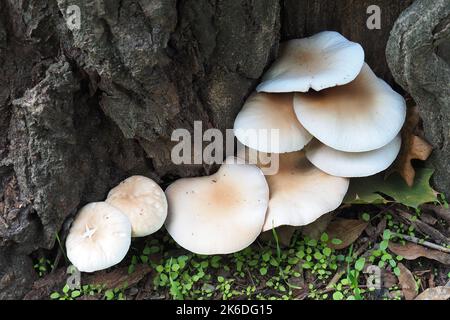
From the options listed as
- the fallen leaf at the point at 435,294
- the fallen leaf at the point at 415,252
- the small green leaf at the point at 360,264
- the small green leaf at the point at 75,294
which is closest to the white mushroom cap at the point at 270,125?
the small green leaf at the point at 360,264

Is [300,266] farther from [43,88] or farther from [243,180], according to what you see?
[43,88]

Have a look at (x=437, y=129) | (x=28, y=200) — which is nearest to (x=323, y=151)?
(x=437, y=129)

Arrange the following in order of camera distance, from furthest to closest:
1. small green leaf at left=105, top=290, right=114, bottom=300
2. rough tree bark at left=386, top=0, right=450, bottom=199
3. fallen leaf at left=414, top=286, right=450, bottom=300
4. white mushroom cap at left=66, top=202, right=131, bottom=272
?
small green leaf at left=105, top=290, right=114, bottom=300 → fallen leaf at left=414, top=286, right=450, bottom=300 → white mushroom cap at left=66, top=202, right=131, bottom=272 → rough tree bark at left=386, top=0, right=450, bottom=199

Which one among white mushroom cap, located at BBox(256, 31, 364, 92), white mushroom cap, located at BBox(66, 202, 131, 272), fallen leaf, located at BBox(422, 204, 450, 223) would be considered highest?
white mushroom cap, located at BBox(256, 31, 364, 92)

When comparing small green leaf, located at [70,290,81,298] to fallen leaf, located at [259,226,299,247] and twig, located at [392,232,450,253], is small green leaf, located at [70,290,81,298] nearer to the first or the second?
fallen leaf, located at [259,226,299,247]

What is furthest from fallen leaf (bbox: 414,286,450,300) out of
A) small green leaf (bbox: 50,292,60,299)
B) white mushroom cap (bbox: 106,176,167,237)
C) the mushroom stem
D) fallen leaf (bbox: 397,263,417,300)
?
small green leaf (bbox: 50,292,60,299)

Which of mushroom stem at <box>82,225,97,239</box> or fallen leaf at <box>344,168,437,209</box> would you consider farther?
fallen leaf at <box>344,168,437,209</box>

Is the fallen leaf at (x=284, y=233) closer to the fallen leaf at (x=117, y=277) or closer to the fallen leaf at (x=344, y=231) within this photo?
the fallen leaf at (x=344, y=231)

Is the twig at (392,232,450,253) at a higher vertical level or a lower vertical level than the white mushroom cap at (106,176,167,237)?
lower

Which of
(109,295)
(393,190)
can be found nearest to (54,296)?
(109,295)
